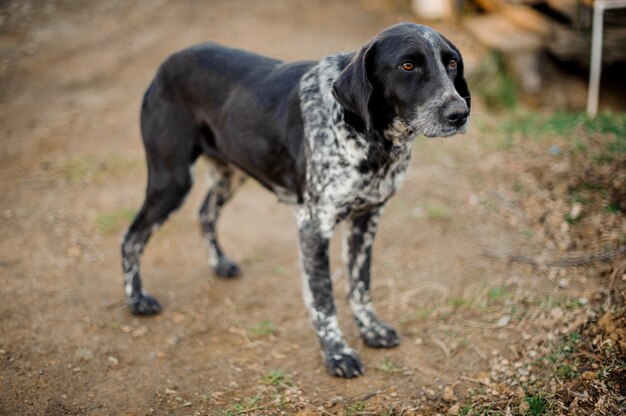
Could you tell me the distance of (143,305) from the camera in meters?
3.97

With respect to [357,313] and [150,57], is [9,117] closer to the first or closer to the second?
[150,57]

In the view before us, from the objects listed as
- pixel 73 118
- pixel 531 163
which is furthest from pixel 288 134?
pixel 73 118

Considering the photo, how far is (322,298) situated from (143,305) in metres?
1.29

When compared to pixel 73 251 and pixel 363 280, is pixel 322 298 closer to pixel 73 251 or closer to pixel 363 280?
pixel 363 280

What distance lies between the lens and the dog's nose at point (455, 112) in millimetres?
2746

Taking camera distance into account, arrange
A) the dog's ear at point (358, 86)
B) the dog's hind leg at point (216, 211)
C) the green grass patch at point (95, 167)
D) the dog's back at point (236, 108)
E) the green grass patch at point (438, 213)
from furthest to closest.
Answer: the green grass patch at point (95, 167)
the green grass patch at point (438, 213)
the dog's hind leg at point (216, 211)
the dog's back at point (236, 108)
the dog's ear at point (358, 86)

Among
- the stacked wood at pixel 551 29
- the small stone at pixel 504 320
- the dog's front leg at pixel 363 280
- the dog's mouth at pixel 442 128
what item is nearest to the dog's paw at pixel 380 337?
the dog's front leg at pixel 363 280

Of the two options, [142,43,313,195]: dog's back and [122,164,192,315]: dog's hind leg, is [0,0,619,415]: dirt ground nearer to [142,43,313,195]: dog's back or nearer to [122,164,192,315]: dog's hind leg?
[122,164,192,315]: dog's hind leg

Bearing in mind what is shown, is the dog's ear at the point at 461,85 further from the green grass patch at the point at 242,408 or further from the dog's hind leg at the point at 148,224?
the green grass patch at the point at 242,408

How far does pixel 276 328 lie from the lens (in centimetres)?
385

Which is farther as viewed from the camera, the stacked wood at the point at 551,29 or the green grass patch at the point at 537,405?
the stacked wood at the point at 551,29

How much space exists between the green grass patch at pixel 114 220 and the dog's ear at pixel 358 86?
2.75 metres

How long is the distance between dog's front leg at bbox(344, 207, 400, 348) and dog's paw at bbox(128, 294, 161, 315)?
1278mm

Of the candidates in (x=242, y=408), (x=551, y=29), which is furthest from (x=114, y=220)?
(x=551, y=29)
